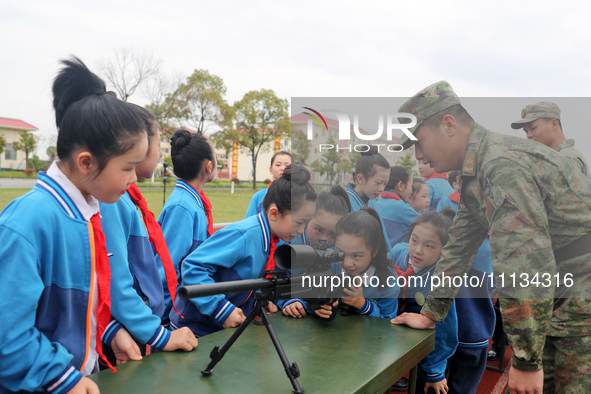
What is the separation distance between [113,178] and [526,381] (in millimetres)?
1813

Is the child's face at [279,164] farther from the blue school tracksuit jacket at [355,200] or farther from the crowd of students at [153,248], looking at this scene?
the blue school tracksuit jacket at [355,200]

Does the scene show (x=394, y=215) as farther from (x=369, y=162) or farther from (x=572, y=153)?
(x=572, y=153)

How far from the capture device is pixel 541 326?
1635mm

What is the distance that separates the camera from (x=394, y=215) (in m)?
2.16

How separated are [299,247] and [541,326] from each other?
1097 mm

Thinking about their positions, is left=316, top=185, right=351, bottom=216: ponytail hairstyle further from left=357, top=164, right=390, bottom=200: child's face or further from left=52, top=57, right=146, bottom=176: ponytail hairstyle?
left=52, top=57, right=146, bottom=176: ponytail hairstyle

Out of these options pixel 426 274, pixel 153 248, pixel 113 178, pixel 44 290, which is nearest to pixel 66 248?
pixel 44 290

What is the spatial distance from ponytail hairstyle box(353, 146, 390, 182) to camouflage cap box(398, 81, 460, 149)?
142 millimetres

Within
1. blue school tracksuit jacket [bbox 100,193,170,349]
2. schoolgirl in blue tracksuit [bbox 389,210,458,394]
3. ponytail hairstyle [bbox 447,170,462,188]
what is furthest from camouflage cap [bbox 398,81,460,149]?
blue school tracksuit jacket [bbox 100,193,170,349]

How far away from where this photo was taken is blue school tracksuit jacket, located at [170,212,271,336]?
170 cm

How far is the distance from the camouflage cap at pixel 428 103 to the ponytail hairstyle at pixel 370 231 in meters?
0.43

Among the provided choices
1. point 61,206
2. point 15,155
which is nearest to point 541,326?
point 61,206

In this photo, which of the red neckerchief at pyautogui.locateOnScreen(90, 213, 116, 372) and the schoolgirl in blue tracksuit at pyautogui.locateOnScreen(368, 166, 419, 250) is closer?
the red neckerchief at pyautogui.locateOnScreen(90, 213, 116, 372)

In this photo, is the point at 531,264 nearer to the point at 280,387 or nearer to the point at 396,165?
the point at 396,165
